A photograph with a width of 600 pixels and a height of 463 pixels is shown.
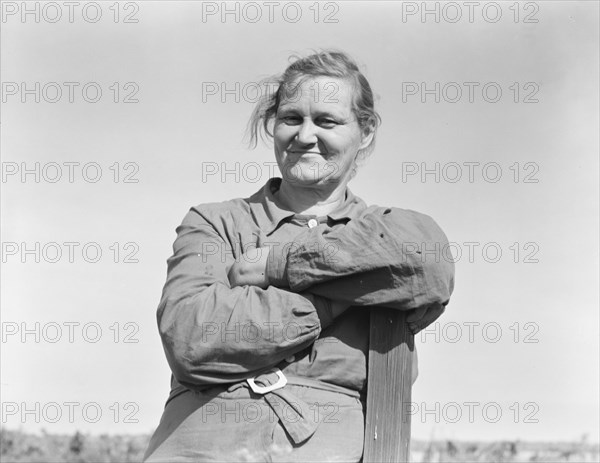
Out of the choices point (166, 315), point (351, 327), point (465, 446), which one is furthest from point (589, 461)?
point (166, 315)

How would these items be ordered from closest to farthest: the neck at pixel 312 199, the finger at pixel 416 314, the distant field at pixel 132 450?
the finger at pixel 416 314
the neck at pixel 312 199
the distant field at pixel 132 450

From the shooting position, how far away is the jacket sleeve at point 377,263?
3.59 metres

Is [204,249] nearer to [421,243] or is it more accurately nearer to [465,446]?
[421,243]

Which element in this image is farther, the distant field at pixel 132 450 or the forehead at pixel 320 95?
the distant field at pixel 132 450

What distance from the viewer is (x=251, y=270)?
3.77 m

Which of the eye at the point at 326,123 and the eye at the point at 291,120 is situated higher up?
the eye at the point at 291,120

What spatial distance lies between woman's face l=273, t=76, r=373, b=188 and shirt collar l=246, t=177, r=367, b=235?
12 cm

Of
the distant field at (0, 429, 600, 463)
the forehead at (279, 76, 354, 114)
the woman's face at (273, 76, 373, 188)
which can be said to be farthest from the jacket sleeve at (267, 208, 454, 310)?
the distant field at (0, 429, 600, 463)

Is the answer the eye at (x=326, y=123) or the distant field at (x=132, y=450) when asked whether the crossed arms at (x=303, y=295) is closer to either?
the eye at (x=326, y=123)

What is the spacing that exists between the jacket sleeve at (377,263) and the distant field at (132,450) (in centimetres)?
262

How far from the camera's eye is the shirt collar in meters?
4.07

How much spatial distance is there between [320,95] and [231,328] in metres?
0.97

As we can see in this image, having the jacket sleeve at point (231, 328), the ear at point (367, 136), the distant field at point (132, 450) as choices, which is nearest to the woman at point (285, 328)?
the jacket sleeve at point (231, 328)

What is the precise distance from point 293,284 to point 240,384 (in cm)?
38
